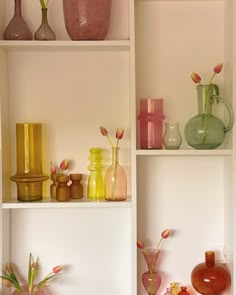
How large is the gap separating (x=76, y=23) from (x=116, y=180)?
0.54m

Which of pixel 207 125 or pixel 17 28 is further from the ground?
pixel 17 28

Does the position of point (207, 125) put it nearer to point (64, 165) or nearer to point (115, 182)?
point (115, 182)

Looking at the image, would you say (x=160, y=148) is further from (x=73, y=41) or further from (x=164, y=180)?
(x=73, y=41)

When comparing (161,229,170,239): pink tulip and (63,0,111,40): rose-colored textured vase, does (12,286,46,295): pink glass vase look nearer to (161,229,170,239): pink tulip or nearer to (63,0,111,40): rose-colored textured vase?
(161,229,170,239): pink tulip

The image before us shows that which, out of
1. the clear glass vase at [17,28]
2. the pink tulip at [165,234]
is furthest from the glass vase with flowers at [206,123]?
the clear glass vase at [17,28]

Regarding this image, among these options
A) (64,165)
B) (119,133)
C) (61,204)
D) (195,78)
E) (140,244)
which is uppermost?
(195,78)

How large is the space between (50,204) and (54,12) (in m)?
0.69

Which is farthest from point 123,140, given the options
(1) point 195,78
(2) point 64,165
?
(1) point 195,78

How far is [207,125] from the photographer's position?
1.61m

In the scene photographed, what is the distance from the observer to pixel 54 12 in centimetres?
172

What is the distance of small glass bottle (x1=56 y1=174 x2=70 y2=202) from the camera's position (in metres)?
1.62

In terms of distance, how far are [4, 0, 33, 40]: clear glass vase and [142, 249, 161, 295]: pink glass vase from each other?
854mm

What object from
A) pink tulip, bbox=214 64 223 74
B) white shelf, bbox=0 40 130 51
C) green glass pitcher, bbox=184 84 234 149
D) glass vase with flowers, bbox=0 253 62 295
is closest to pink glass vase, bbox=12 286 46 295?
glass vase with flowers, bbox=0 253 62 295

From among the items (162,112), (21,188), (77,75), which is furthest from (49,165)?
(162,112)
